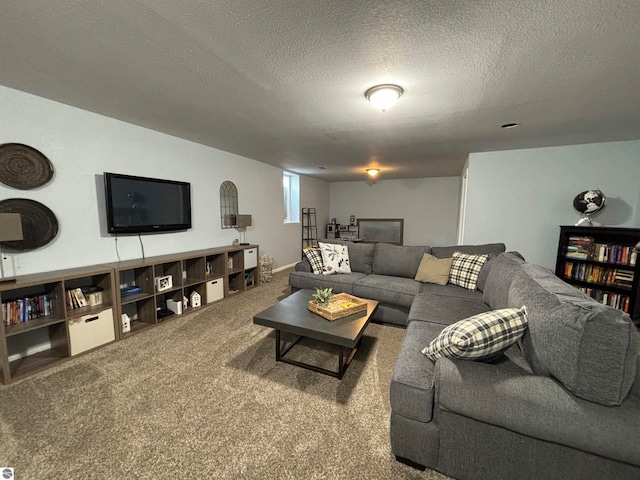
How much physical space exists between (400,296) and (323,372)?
1.24m

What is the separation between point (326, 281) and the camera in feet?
10.7

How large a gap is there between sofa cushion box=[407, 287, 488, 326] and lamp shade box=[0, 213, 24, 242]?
3.07 m

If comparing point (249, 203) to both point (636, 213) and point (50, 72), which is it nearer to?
point (50, 72)

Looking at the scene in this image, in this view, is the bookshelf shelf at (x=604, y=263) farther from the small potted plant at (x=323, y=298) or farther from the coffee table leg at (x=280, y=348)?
the coffee table leg at (x=280, y=348)

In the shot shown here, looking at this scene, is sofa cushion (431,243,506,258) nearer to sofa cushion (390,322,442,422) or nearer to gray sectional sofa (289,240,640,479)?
gray sectional sofa (289,240,640,479)

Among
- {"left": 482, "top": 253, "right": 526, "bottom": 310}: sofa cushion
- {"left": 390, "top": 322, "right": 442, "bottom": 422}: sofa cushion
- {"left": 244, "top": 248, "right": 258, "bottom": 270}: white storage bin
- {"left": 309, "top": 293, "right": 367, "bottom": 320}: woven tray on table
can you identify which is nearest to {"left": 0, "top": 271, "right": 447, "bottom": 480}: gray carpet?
{"left": 390, "top": 322, "right": 442, "bottom": 422}: sofa cushion

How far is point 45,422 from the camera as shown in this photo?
1552 mm

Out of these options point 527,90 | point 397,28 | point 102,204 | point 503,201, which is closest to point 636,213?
point 503,201

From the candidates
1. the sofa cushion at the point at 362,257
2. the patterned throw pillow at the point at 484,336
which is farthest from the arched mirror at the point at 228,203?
the patterned throw pillow at the point at 484,336

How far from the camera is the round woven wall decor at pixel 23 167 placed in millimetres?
2070

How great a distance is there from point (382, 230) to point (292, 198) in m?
2.92

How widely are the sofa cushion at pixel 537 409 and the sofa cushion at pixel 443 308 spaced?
0.80m

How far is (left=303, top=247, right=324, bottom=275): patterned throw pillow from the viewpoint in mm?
3521

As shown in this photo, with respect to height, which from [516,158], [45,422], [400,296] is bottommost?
[45,422]
